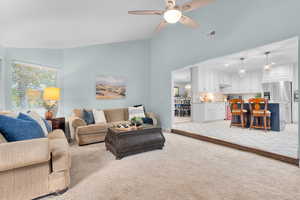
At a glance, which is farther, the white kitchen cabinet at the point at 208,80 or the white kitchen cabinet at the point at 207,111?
the white kitchen cabinet at the point at 208,80

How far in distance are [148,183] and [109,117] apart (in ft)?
9.72

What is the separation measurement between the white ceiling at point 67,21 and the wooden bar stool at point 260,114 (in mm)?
3865

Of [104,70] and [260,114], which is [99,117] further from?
[260,114]

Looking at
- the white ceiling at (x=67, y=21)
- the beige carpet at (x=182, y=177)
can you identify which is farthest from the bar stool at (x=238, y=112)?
the white ceiling at (x=67, y=21)

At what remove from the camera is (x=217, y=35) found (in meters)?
3.53

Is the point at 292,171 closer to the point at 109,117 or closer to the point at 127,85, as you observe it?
the point at 109,117

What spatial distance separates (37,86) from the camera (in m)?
3.86

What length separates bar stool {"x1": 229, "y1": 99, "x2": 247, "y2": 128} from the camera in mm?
5180

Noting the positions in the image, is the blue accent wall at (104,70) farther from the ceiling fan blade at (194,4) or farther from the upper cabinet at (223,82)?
the ceiling fan blade at (194,4)

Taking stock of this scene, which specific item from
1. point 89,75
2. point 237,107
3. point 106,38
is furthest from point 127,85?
point 237,107

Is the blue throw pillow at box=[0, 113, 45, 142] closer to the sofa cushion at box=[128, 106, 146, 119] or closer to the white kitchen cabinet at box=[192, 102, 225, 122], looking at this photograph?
the sofa cushion at box=[128, 106, 146, 119]

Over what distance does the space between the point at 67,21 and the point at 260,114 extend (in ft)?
18.9

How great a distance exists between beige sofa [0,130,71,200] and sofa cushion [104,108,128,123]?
9.17 ft

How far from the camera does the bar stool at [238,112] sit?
5.18 metres
